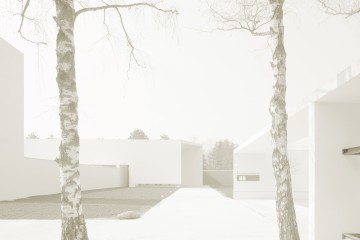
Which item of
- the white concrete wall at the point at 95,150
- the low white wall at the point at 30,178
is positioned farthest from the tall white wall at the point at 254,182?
the white concrete wall at the point at 95,150

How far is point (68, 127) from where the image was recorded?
6.35 meters

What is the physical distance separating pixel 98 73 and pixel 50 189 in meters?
23.9

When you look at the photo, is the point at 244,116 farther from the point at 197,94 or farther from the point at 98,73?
the point at 98,73

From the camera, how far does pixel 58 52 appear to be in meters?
6.53

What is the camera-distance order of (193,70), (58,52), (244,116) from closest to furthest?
1. (58,52)
2. (193,70)
3. (244,116)

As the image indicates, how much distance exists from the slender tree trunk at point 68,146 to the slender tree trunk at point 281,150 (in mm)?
3049

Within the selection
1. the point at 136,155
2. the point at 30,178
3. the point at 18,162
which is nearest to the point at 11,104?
the point at 18,162

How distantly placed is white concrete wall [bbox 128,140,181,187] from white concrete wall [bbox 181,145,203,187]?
4.11m

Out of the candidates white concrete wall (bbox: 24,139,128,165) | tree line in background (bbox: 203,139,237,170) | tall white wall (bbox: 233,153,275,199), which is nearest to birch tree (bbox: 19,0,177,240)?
tall white wall (bbox: 233,153,275,199)

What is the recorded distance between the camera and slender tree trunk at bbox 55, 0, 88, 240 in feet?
20.7

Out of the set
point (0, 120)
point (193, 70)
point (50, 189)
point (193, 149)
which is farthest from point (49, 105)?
point (193, 149)

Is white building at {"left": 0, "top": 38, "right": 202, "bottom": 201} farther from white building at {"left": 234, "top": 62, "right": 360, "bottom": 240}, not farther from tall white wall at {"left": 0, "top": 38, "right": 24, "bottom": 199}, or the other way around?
white building at {"left": 234, "top": 62, "right": 360, "bottom": 240}

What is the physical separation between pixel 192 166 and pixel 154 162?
6488 mm

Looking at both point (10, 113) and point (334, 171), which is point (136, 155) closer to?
point (10, 113)
